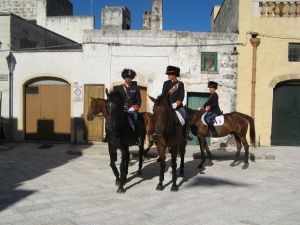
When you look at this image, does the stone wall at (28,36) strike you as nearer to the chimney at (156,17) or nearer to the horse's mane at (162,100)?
the chimney at (156,17)

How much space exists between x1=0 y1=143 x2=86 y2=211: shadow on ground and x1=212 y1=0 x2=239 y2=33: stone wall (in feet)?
28.1

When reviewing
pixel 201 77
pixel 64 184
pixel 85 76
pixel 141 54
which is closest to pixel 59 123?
pixel 85 76

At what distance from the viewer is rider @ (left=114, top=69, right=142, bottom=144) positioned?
8398mm

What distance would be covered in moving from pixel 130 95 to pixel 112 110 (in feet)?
4.74

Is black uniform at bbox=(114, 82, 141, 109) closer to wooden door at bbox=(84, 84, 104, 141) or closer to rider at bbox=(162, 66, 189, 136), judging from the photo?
rider at bbox=(162, 66, 189, 136)

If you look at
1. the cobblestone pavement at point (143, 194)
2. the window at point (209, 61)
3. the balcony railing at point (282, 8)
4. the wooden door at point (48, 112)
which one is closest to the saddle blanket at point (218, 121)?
the cobblestone pavement at point (143, 194)

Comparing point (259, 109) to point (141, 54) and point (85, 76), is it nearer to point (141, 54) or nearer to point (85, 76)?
point (141, 54)

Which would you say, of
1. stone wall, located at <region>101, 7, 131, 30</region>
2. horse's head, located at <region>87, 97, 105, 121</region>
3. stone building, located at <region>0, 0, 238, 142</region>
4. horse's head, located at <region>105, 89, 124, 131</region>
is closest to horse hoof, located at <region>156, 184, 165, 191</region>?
horse's head, located at <region>105, 89, 124, 131</region>

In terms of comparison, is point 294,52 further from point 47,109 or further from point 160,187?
point 47,109

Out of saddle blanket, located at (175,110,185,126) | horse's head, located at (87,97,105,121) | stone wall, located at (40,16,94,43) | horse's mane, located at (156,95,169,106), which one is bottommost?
saddle blanket, located at (175,110,185,126)

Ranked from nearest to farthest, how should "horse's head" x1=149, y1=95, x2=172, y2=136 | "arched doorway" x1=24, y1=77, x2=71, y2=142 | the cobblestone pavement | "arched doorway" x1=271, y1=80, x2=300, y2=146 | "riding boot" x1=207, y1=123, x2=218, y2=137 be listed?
the cobblestone pavement → "horse's head" x1=149, y1=95, x2=172, y2=136 → "riding boot" x1=207, y1=123, x2=218, y2=137 → "arched doorway" x1=271, y1=80, x2=300, y2=146 → "arched doorway" x1=24, y1=77, x2=71, y2=142

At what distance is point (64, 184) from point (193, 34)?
30.0 ft

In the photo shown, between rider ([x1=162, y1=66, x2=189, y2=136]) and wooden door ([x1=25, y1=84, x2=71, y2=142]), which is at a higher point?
rider ([x1=162, y1=66, x2=189, y2=136])

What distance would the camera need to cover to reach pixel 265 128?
15.2 m
